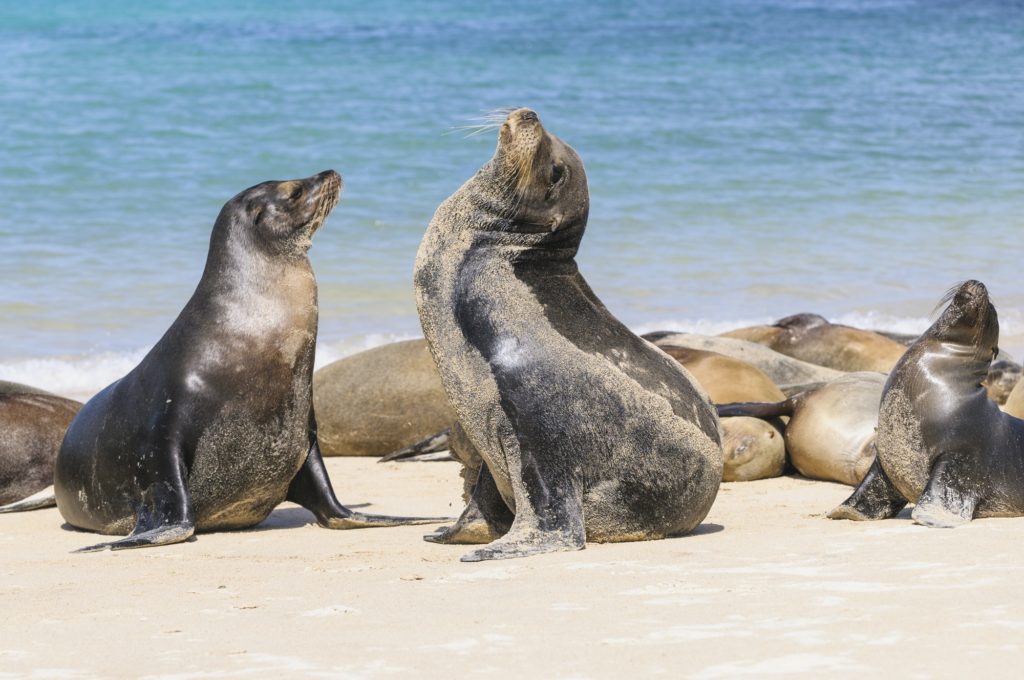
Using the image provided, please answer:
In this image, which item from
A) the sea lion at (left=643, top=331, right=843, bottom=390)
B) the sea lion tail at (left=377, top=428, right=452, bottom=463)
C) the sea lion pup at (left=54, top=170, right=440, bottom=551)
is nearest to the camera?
the sea lion pup at (left=54, top=170, right=440, bottom=551)

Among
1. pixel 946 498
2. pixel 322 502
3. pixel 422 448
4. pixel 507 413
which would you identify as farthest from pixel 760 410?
pixel 507 413

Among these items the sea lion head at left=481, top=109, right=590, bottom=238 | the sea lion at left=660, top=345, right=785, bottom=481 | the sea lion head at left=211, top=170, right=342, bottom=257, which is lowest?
the sea lion at left=660, top=345, right=785, bottom=481

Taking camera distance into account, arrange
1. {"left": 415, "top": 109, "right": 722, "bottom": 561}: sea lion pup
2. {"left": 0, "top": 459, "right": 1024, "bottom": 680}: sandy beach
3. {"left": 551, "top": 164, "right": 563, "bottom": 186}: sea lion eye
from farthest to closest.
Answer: {"left": 551, "top": 164, "right": 563, "bottom": 186}: sea lion eye < {"left": 415, "top": 109, "right": 722, "bottom": 561}: sea lion pup < {"left": 0, "top": 459, "right": 1024, "bottom": 680}: sandy beach

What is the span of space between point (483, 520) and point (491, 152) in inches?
654

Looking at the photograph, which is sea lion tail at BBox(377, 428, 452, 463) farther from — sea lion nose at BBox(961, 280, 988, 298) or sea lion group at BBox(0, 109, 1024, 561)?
sea lion nose at BBox(961, 280, 988, 298)

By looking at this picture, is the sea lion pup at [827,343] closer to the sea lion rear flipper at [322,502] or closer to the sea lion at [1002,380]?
the sea lion at [1002,380]

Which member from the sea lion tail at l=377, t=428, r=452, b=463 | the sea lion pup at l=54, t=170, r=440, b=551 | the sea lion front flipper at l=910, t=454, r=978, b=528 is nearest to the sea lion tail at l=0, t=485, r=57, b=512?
the sea lion pup at l=54, t=170, r=440, b=551

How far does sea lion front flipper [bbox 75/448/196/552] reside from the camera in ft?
17.7

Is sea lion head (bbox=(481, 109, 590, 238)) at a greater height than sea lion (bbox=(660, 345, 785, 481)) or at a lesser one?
greater

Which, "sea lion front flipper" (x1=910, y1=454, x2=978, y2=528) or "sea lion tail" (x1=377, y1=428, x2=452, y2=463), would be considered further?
"sea lion tail" (x1=377, y1=428, x2=452, y2=463)

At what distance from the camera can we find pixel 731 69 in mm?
32562

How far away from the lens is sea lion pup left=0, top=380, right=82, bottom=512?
707 centimetres

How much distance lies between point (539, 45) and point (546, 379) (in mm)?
32333

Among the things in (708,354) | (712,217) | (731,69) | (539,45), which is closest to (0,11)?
(539,45)
